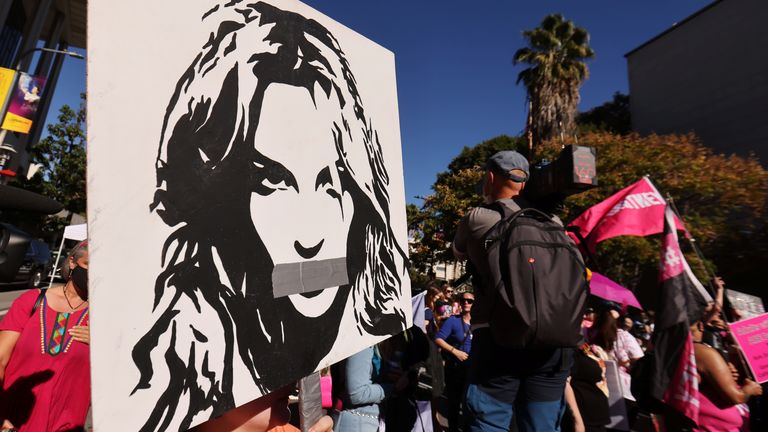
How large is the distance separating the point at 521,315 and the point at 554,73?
19.3 m

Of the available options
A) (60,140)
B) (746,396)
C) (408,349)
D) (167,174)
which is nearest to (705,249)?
(746,396)

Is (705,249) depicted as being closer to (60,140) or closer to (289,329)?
(289,329)

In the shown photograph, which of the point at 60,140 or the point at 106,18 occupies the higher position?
the point at 60,140

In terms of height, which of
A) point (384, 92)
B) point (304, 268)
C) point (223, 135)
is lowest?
point (304, 268)

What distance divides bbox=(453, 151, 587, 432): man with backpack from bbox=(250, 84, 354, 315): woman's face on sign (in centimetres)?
75

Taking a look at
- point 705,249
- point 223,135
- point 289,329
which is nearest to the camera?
point 223,135

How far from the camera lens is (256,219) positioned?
3.07 feet

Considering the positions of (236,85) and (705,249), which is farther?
(705,249)

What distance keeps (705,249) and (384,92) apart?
16.9 m

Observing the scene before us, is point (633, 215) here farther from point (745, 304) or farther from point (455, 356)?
point (455, 356)

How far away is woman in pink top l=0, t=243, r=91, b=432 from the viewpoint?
6.93 feet

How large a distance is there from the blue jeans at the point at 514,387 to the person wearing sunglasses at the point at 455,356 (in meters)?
2.49

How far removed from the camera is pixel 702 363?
2.73 m

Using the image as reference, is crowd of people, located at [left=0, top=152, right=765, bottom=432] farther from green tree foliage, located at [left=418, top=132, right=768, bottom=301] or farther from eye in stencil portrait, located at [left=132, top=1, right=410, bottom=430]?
green tree foliage, located at [left=418, top=132, right=768, bottom=301]
